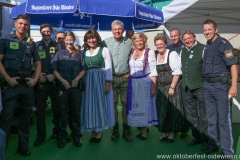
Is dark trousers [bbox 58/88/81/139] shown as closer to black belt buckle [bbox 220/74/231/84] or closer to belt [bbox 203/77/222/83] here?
belt [bbox 203/77/222/83]

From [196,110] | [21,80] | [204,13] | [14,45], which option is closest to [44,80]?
[21,80]

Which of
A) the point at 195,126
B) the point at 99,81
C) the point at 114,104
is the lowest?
the point at 195,126

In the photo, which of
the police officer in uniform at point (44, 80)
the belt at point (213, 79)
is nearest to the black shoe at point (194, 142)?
the belt at point (213, 79)

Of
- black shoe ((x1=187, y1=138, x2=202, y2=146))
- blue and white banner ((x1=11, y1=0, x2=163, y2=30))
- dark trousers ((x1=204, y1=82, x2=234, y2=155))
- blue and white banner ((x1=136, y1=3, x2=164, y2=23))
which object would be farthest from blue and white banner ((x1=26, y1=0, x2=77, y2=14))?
black shoe ((x1=187, y1=138, x2=202, y2=146))

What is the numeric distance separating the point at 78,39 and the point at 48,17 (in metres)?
6.55

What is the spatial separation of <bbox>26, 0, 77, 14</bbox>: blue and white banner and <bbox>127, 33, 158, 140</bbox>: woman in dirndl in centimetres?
141

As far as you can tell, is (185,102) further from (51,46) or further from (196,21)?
(196,21)

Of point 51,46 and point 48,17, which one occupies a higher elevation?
point 48,17

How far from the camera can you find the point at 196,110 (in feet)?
12.0

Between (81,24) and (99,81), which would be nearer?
(99,81)

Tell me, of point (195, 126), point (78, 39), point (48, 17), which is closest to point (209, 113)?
point (195, 126)

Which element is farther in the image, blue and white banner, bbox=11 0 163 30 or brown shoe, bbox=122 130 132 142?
blue and white banner, bbox=11 0 163 30

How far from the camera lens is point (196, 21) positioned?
5.89 metres

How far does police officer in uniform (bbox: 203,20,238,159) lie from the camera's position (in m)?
2.97
